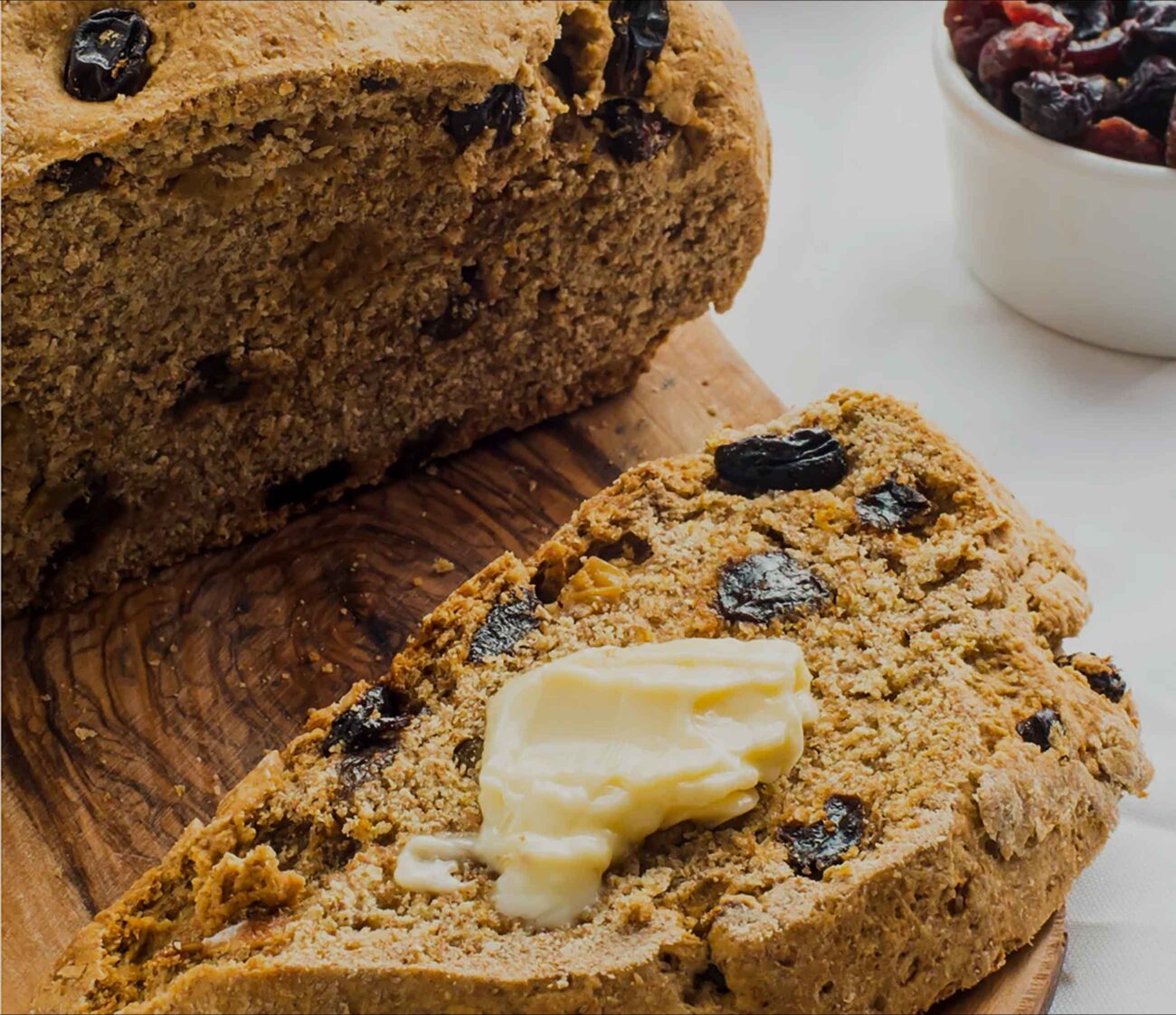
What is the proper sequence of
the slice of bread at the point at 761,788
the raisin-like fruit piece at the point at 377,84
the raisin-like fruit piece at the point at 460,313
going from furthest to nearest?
the raisin-like fruit piece at the point at 460,313 < the raisin-like fruit piece at the point at 377,84 < the slice of bread at the point at 761,788

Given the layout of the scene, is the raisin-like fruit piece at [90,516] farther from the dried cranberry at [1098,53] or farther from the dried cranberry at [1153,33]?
the dried cranberry at [1153,33]

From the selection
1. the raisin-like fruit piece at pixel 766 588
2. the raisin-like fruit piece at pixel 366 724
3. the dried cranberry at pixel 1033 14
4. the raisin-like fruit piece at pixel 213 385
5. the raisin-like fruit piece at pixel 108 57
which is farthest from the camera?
the dried cranberry at pixel 1033 14

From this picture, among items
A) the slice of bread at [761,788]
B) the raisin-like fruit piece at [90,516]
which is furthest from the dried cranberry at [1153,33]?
the raisin-like fruit piece at [90,516]

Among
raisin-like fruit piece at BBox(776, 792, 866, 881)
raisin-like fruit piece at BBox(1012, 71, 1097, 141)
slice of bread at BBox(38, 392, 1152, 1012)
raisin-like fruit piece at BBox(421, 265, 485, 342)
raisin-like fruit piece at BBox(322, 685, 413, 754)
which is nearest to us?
slice of bread at BBox(38, 392, 1152, 1012)

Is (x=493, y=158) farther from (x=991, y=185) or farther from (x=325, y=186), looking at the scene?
(x=991, y=185)

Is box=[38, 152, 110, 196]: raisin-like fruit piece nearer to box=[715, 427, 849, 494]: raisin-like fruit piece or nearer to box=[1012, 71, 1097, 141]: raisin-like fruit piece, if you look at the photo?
box=[715, 427, 849, 494]: raisin-like fruit piece

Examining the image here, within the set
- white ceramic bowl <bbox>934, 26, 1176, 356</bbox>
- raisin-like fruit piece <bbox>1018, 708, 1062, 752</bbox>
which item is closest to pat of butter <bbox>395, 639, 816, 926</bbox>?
raisin-like fruit piece <bbox>1018, 708, 1062, 752</bbox>
